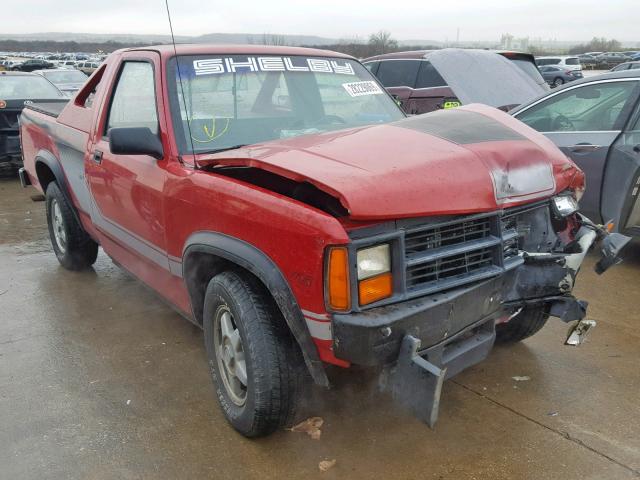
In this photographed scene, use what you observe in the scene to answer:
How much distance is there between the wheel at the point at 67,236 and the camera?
498 cm

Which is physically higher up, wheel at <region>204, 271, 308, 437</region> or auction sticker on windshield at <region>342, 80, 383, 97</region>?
auction sticker on windshield at <region>342, 80, 383, 97</region>

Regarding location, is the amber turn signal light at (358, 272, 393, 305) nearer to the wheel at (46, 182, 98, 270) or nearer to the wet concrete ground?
the wet concrete ground

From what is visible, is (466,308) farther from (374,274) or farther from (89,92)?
(89,92)

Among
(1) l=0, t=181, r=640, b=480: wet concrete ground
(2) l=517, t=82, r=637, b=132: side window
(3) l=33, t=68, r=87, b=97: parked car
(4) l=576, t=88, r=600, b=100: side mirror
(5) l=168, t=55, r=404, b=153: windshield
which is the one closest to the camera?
(1) l=0, t=181, r=640, b=480: wet concrete ground

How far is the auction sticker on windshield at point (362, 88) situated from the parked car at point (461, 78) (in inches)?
149

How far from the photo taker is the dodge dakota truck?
2.29 meters

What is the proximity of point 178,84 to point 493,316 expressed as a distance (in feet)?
6.93

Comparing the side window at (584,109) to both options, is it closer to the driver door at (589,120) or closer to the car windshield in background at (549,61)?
the driver door at (589,120)

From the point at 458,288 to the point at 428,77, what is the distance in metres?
7.68

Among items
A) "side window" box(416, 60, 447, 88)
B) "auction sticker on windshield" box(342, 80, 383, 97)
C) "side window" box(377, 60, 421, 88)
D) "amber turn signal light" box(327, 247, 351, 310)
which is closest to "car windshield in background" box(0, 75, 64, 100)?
"side window" box(377, 60, 421, 88)

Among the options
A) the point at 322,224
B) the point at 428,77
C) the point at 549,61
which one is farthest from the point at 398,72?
the point at 549,61

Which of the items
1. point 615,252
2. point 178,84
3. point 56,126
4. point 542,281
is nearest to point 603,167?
point 615,252

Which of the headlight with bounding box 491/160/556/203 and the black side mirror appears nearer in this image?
the headlight with bounding box 491/160/556/203

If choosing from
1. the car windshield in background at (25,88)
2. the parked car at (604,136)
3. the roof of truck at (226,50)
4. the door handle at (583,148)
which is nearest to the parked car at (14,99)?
the car windshield in background at (25,88)
